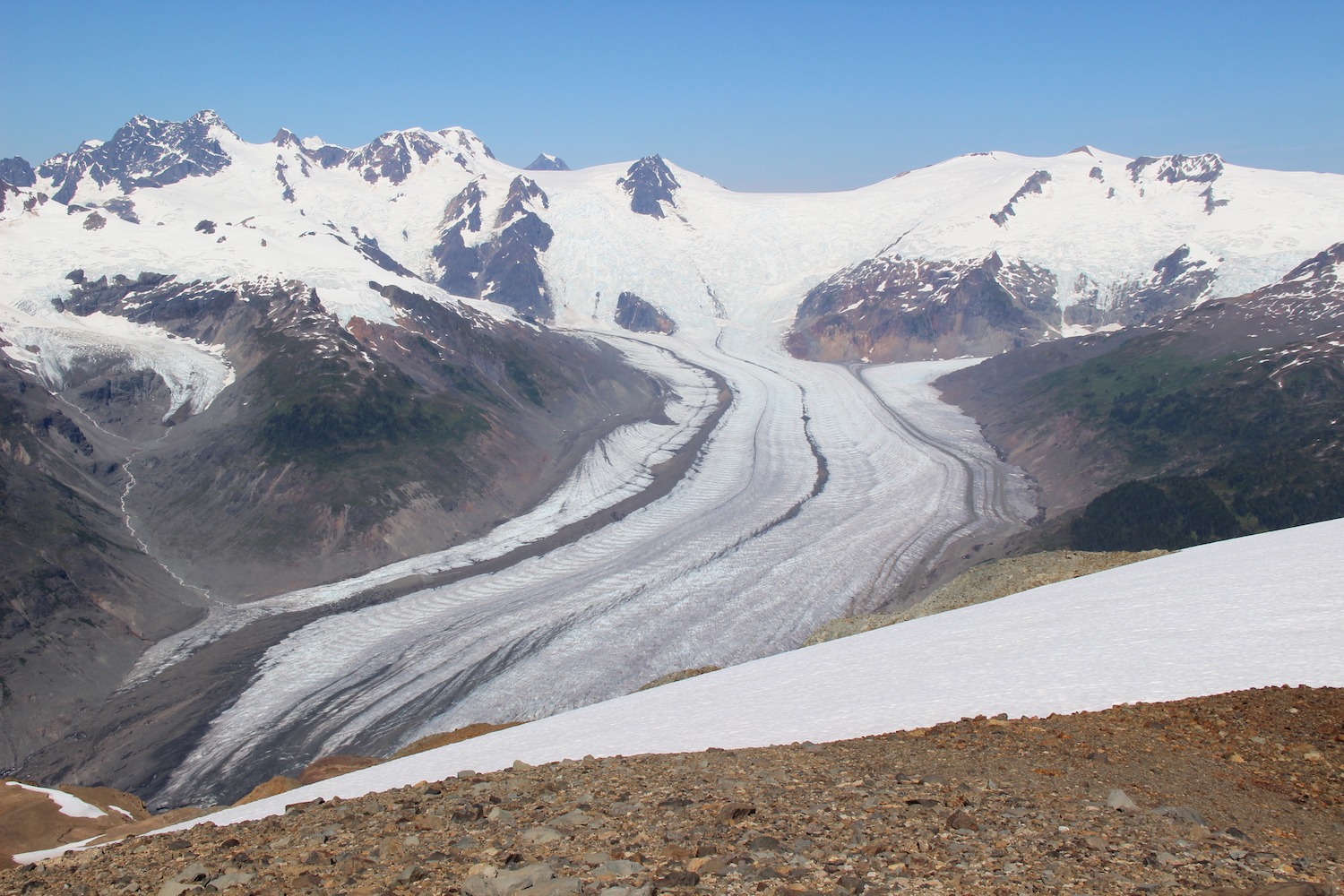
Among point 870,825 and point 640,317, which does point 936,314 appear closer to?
point 640,317

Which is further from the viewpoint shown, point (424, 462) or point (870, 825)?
point (424, 462)

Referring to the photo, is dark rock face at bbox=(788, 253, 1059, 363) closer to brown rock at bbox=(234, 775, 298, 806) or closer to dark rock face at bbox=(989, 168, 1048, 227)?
dark rock face at bbox=(989, 168, 1048, 227)

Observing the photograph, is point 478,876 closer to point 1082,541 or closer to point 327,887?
point 327,887

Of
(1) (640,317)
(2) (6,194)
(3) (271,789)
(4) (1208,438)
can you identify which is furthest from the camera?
(1) (640,317)

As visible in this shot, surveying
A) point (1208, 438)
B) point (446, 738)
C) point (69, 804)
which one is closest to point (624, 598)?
point (446, 738)

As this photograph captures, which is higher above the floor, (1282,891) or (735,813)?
(735,813)

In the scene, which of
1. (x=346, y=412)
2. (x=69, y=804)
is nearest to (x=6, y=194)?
(x=346, y=412)

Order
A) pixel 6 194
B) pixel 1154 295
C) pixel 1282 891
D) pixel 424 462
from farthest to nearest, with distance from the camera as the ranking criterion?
1. pixel 1154 295
2. pixel 6 194
3. pixel 424 462
4. pixel 1282 891

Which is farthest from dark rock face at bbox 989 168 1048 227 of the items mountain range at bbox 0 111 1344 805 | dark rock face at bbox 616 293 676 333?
dark rock face at bbox 616 293 676 333

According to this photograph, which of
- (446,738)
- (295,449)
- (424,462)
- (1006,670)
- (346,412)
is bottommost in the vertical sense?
(446,738)
